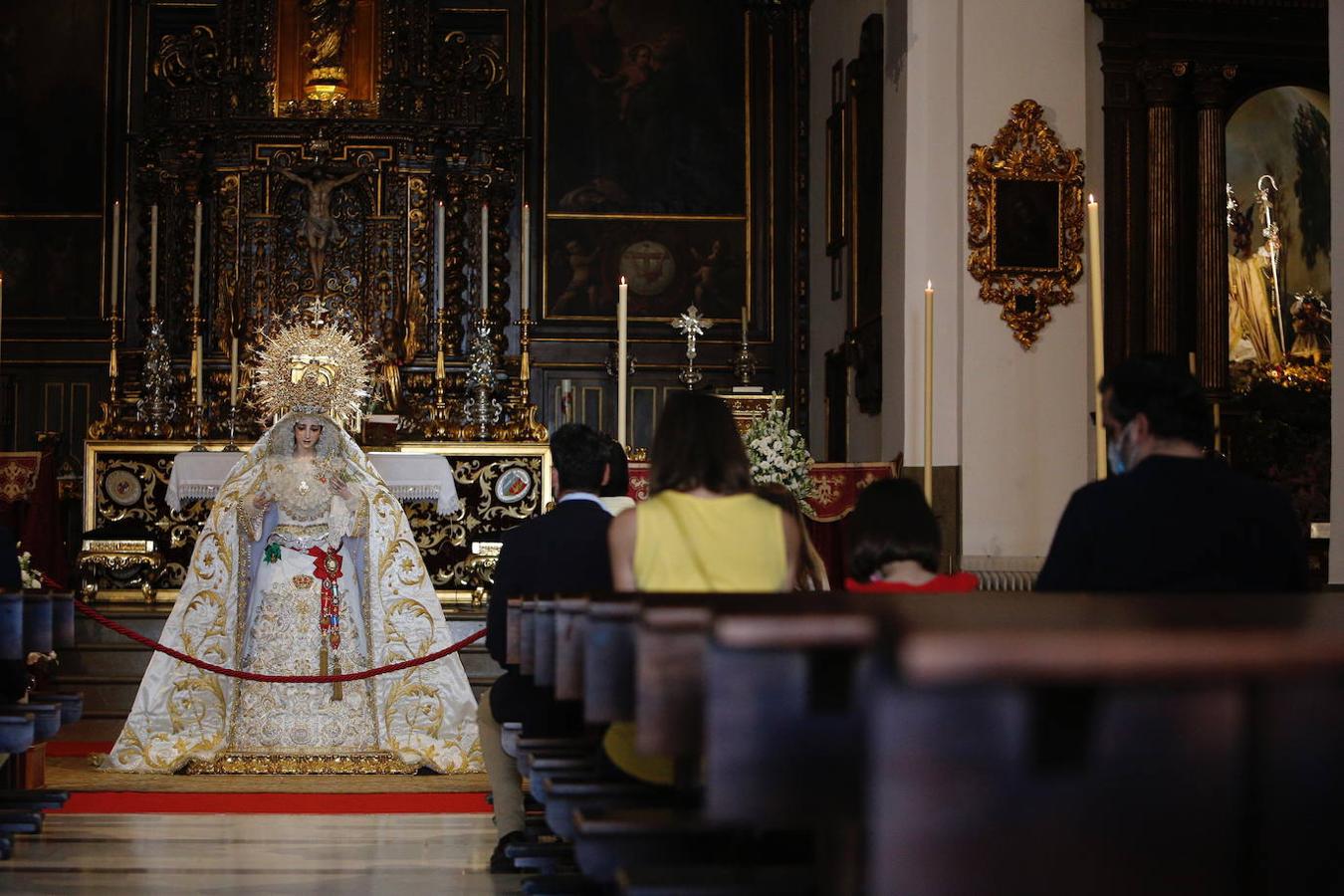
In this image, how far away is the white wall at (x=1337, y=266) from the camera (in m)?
5.40

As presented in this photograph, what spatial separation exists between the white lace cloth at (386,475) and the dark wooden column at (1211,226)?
4.89m

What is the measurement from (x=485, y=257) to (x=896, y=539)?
881 centimetres

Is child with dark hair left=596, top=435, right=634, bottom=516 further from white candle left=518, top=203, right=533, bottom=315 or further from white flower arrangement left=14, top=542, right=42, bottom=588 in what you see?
white candle left=518, top=203, right=533, bottom=315

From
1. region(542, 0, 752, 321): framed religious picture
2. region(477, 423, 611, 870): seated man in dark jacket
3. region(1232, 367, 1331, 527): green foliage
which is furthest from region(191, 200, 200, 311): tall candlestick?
region(477, 423, 611, 870): seated man in dark jacket

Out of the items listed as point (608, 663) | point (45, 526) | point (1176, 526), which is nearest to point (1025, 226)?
point (45, 526)

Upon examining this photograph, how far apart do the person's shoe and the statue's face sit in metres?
3.51

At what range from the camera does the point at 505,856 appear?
19.0ft

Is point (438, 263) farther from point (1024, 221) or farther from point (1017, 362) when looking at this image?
point (1017, 362)

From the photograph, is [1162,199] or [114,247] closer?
[1162,199]

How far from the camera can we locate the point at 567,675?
132 inches

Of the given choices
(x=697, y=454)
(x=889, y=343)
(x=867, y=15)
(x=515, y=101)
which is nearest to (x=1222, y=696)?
(x=697, y=454)

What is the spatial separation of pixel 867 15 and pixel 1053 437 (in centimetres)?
365

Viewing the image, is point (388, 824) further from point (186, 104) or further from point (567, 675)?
point (186, 104)

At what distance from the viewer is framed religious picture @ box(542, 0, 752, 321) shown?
581 inches
